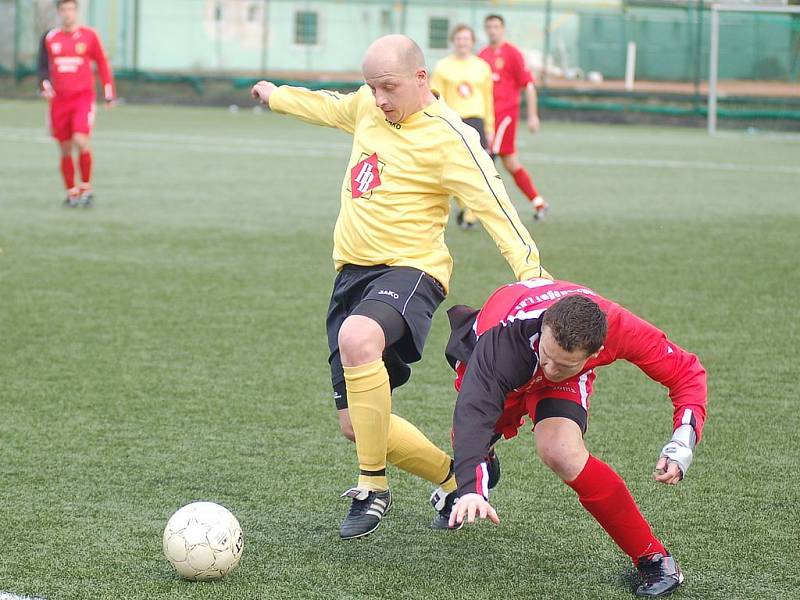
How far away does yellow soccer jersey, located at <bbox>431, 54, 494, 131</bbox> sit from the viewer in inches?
460

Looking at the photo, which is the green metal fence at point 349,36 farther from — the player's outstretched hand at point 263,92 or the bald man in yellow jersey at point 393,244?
the bald man in yellow jersey at point 393,244

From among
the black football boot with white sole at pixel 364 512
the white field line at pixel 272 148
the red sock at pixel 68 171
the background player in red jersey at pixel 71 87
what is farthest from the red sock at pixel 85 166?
the black football boot with white sole at pixel 364 512

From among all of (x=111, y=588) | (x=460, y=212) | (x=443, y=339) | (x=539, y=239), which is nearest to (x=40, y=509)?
(x=111, y=588)

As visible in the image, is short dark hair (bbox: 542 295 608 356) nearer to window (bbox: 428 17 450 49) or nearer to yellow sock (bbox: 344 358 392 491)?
yellow sock (bbox: 344 358 392 491)

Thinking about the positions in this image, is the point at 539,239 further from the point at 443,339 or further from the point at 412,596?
the point at 412,596

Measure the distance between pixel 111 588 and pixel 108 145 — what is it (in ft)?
53.7

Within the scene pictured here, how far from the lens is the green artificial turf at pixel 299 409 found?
12.7 feet

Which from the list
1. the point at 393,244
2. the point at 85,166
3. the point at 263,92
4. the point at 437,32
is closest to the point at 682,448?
the point at 393,244

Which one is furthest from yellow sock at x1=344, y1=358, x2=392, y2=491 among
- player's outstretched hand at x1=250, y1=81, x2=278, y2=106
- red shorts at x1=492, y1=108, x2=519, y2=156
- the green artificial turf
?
red shorts at x1=492, y1=108, x2=519, y2=156

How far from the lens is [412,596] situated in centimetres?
363

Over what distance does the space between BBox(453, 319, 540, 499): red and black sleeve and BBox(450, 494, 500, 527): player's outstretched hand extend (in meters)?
0.11

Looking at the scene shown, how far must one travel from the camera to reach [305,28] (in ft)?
108

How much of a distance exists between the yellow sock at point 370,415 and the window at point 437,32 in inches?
1188

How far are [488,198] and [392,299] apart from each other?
17.9 inches
